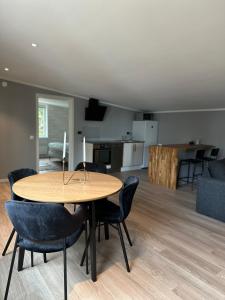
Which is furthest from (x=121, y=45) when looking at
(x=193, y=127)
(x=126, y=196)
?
(x=193, y=127)

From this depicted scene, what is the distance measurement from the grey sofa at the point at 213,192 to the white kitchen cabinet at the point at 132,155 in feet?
9.86

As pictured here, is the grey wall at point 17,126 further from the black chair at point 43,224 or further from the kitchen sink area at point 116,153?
the black chair at point 43,224

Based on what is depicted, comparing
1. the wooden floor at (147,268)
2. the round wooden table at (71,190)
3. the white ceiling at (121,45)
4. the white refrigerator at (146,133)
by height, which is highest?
the white ceiling at (121,45)

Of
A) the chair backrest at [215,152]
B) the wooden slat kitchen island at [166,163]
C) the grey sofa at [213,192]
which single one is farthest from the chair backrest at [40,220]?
the chair backrest at [215,152]

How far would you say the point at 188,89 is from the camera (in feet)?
14.0

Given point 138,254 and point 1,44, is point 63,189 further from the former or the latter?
point 1,44

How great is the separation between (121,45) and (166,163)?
2921 millimetres

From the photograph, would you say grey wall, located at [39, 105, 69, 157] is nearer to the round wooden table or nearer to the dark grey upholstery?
the round wooden table

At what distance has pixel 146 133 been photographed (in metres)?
6.75

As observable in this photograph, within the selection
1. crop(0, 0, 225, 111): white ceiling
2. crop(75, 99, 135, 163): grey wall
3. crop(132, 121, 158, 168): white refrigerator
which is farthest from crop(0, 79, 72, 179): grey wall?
crop(132, 121, 158, 168): white refrigerator

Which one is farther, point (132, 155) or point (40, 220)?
point (132, 155)

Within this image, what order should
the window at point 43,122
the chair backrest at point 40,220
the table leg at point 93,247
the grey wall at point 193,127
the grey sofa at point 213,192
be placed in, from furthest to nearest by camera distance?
the window at point 43,122
the grey wall at point 193,127
the grey sofa at point 213,192
the table leg at point 93,247
the chair backrest at point 40,220

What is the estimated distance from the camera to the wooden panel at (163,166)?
475cm

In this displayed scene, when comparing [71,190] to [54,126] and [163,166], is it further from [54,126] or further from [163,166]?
[54,126]
